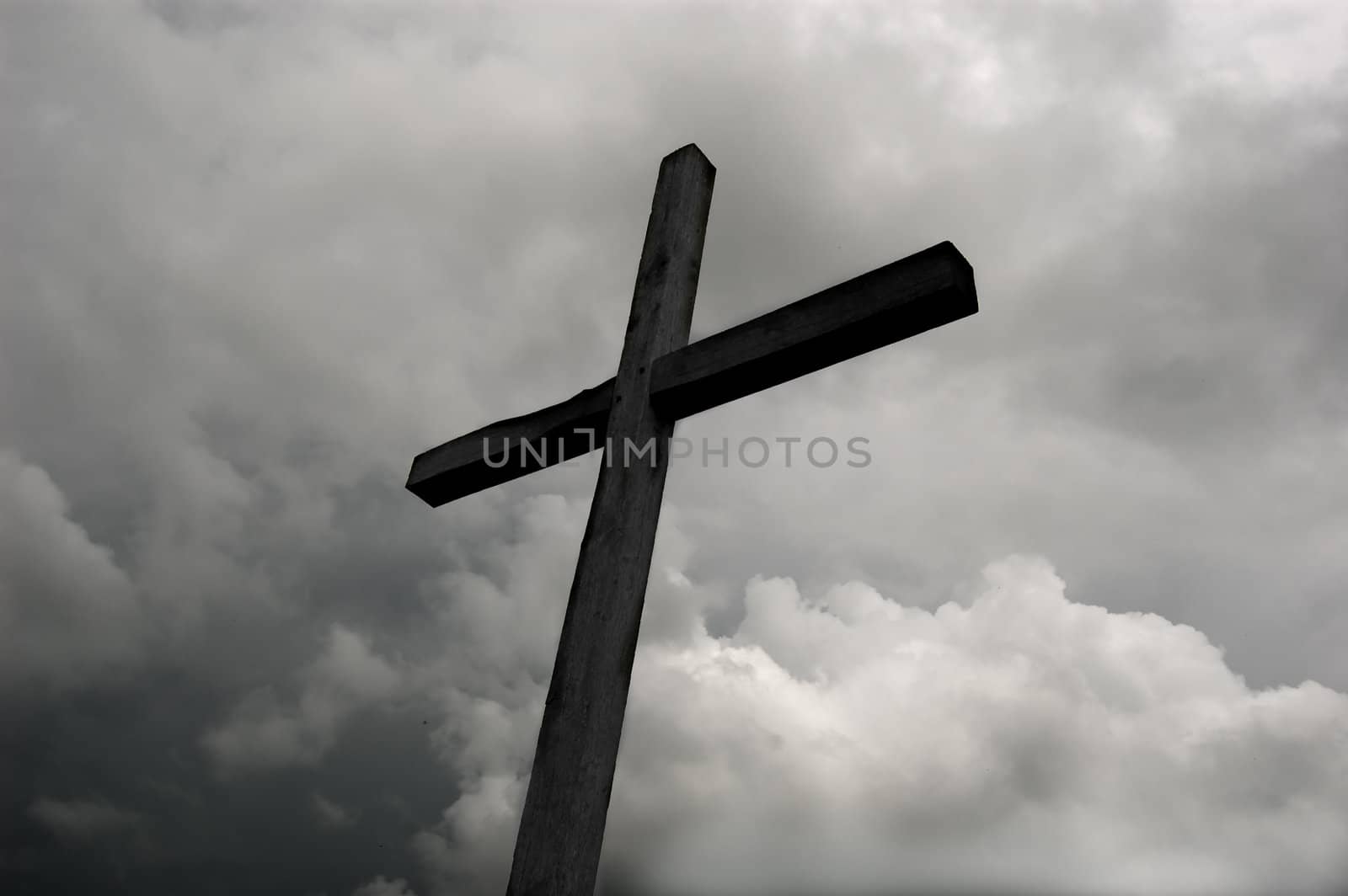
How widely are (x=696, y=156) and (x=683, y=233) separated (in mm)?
360

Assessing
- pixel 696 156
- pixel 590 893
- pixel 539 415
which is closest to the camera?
pixel 590 893

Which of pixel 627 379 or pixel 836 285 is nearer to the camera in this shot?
pixel 836 285

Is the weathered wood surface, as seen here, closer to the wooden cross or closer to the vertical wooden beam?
the wooden cross

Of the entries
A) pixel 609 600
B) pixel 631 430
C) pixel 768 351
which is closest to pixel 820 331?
pixel 768 351

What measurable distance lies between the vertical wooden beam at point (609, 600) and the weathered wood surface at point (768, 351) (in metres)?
0.13

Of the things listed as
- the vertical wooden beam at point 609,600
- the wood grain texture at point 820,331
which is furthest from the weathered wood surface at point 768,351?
the vertical wooden beam at point 609,600

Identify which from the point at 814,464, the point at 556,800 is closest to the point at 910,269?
the point at 814,464

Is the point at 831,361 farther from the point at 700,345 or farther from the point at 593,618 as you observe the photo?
the point at 593,618

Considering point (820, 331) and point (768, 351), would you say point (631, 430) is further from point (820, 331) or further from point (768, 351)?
point (820, 331)

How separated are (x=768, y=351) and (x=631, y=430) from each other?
48 centimetres

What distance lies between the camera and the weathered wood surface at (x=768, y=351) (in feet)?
8.69

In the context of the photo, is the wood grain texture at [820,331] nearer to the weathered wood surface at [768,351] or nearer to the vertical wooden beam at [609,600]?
the weathered wood surface at [768,351]

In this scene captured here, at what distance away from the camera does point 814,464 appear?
3.40 metres

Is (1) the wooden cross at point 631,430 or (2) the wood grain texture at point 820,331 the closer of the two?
(1) the wooden cross at point 631,430
